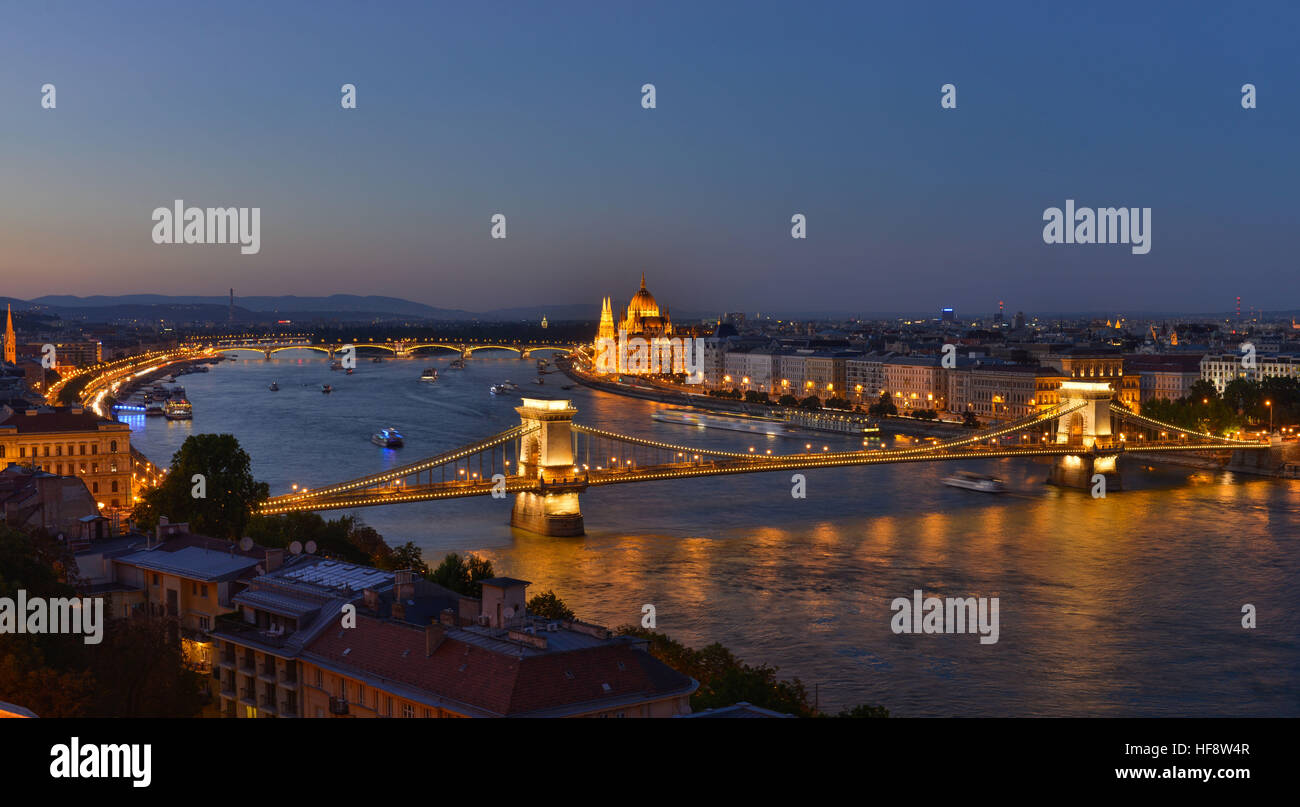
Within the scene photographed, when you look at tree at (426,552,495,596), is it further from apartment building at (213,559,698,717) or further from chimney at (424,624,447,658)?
chimney at (424,624,447,658)

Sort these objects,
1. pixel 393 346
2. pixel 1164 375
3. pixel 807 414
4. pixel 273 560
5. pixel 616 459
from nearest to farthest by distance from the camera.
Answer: pixel 273 560, pixel 616 459, pixel 807 414, pixel 1164 375, pixel 393 346

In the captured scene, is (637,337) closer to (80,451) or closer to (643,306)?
(643,306)

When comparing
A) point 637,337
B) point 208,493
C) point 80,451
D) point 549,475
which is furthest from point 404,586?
point 637,337

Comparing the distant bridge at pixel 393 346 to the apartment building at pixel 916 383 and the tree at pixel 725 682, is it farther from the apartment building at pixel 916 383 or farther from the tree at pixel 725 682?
the tree at pixel 725 682

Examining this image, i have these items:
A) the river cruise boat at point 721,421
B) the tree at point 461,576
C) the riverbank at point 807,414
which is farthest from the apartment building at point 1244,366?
the tree at point 461,576
